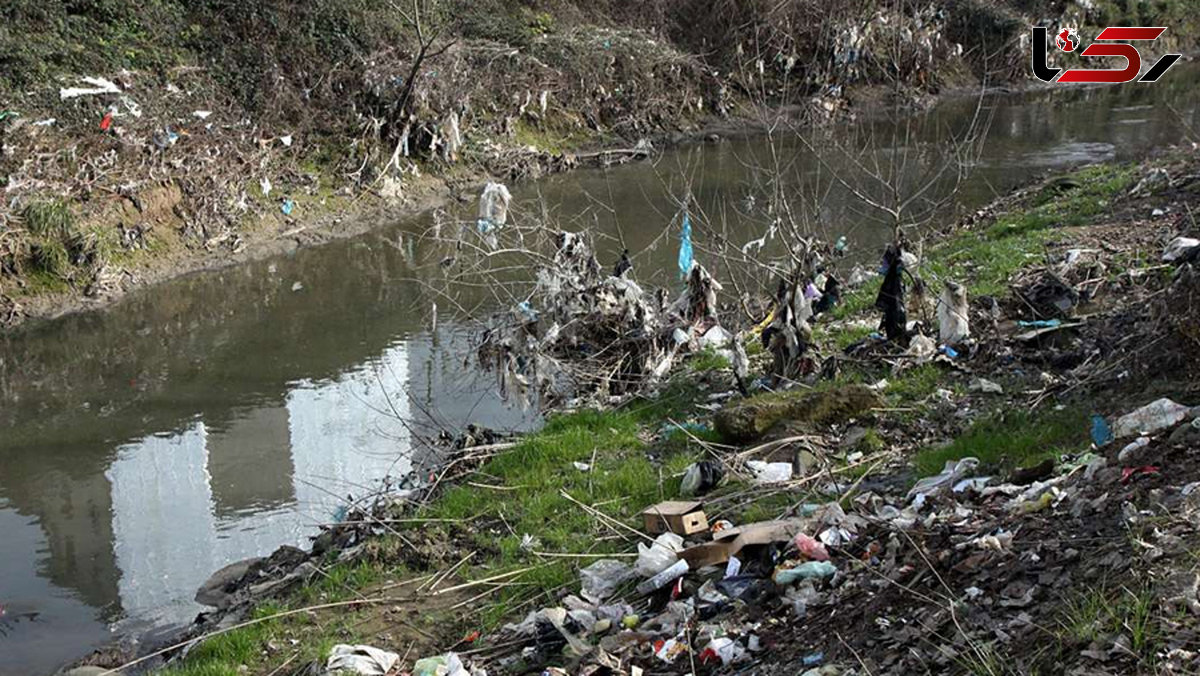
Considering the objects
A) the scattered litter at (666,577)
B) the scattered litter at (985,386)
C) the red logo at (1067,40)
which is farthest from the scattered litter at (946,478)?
the red logo at (1067,40)

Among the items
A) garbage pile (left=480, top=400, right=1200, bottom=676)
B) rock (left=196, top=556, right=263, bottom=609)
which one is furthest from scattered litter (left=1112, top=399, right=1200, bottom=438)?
rock (left=196, top=556, right=263, bottom=609)

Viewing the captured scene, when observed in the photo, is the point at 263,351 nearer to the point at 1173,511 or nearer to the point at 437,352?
the point at 437,352

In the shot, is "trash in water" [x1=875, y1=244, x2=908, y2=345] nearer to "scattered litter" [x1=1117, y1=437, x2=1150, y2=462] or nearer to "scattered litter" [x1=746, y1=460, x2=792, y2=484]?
"scattered litter" [x1=746, y1=460, x2=792, y2=484]

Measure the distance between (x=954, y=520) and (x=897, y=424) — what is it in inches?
76.7

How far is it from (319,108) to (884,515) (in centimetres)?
1410

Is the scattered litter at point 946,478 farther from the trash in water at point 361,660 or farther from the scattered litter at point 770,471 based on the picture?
the trash in water at point 361,660

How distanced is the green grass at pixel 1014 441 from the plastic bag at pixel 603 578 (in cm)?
155

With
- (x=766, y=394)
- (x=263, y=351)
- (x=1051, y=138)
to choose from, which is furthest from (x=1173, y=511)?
(x=1051, y=138)

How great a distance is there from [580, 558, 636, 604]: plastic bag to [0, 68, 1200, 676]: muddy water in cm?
287

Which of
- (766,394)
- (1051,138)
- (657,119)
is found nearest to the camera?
(766,394)

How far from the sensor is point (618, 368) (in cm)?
841

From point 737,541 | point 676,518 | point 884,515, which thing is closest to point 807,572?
point 737,541

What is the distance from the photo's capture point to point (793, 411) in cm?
650

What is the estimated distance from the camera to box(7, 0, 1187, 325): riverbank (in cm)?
1309
